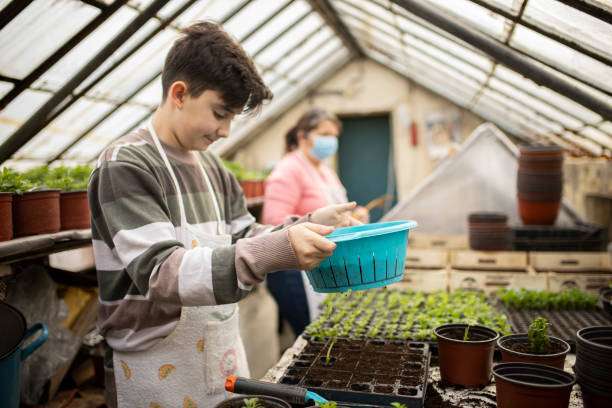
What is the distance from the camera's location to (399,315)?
209 centimetres

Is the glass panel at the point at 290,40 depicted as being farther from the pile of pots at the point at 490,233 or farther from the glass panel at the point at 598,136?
the pile of pots at the point at 490,233

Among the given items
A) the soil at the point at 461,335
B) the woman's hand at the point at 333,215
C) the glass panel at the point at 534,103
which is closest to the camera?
the soil at the point at 461,335

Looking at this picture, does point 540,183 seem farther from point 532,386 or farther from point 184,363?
point 184,363

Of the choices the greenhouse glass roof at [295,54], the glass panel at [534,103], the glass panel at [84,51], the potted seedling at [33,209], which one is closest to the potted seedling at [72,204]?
the potted seedling at [33,209]

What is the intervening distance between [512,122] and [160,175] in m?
5.96

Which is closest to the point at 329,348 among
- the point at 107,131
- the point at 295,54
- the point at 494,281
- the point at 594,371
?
the point at 594,371

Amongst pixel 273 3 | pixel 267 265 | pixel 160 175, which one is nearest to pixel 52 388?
pixel 160 175

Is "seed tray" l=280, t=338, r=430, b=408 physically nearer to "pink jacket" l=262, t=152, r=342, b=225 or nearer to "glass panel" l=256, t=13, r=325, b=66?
"pink jacket" l=262, t=152, r=342, b=225

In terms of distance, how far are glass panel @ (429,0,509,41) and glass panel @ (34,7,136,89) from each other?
88.2 inches

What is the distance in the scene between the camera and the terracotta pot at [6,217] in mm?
1967

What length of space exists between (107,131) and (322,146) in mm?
2527

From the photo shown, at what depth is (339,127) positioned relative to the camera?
3.78 meters

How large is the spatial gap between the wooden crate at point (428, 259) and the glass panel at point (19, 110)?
2977mm

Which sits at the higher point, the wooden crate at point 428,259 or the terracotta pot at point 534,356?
the terracotta pot at point 534,356
